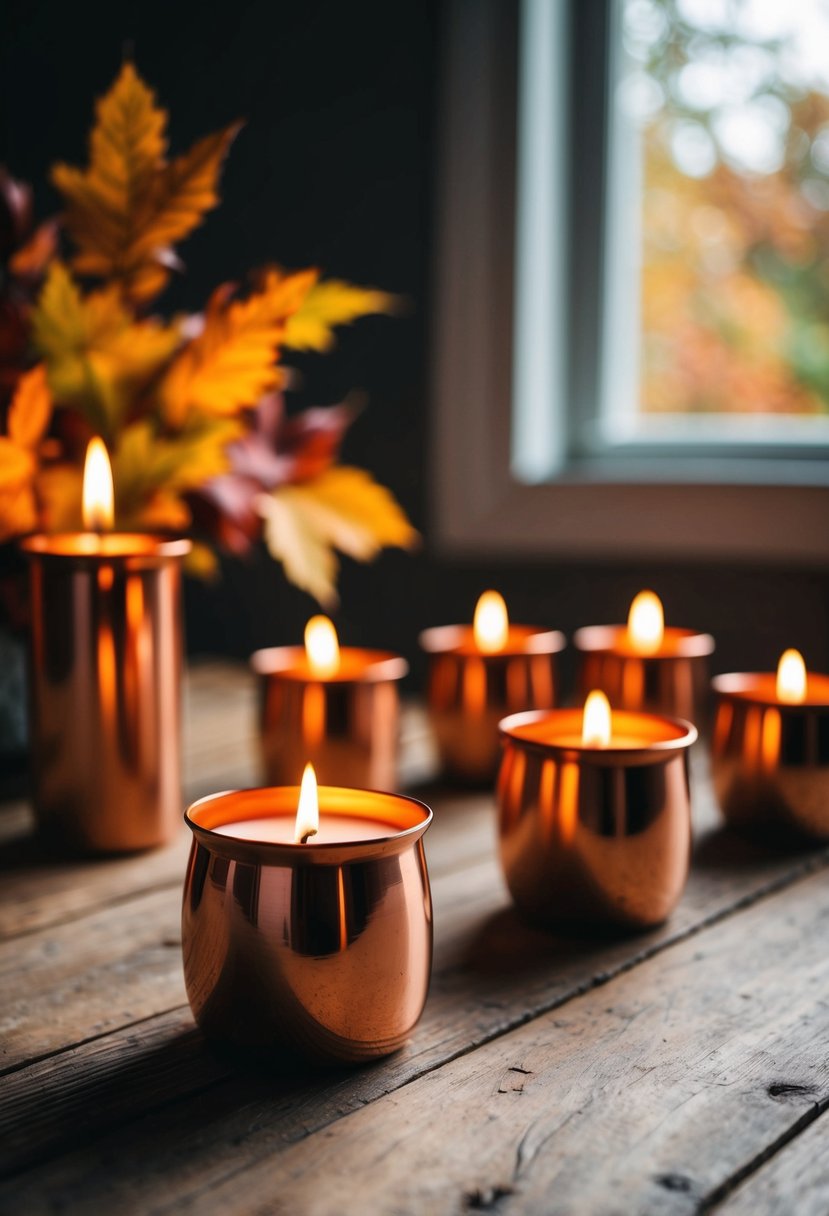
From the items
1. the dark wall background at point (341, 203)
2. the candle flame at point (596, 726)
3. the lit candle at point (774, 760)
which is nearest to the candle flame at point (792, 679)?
the lit candle at point (774, 760)

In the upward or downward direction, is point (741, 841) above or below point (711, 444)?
below

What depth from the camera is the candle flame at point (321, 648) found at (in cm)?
90

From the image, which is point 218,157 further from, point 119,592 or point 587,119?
point 587,119

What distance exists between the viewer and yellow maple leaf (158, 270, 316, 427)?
0.78 meters

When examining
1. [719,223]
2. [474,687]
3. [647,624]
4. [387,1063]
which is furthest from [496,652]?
[719,223]

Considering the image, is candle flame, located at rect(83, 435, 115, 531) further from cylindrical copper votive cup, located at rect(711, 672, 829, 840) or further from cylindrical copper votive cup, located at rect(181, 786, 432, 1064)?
cylindrical copper votive cup, located at rect(711, 672, 829, 840)

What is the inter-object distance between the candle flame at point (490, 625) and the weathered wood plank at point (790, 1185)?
21.7 inches

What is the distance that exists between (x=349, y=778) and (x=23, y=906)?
0.24 meters

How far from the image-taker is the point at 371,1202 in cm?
42

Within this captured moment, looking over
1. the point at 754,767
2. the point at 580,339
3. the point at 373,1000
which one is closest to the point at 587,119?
the point at 580,339

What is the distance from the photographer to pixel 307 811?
533 millimetres

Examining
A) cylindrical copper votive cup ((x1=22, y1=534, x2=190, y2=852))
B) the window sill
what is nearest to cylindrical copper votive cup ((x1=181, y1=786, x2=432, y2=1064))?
cylindrical copper votive cup ((x1=22, y1=534, x2=190, y2=852))

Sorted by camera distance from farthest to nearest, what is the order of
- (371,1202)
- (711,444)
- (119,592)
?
(711,444) → (119,592) → (371,1202)

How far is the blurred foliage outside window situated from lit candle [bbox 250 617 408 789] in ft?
2.39
